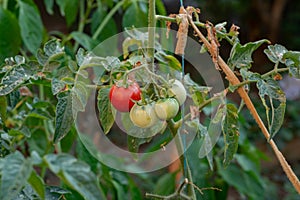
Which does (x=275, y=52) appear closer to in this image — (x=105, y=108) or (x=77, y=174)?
(x=105, y=108)

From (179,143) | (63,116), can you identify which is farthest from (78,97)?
(179,143)

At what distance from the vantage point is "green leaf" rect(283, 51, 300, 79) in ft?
1.86

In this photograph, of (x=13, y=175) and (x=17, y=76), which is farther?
(x=17, y=76)

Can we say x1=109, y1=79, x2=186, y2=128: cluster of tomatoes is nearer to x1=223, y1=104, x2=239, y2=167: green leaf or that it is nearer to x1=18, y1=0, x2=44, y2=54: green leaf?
x1=223, y1=104, x2=239, y2=167: green leaf

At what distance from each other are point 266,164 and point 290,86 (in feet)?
2.50

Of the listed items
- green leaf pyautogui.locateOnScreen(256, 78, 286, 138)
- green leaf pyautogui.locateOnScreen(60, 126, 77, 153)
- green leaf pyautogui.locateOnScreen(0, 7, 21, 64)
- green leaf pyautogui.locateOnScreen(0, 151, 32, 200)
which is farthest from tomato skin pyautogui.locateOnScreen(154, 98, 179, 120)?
green leaf pyautogui.locateOnScreen(0, 7, 21, 64)

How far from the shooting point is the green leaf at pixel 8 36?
0.93 metres

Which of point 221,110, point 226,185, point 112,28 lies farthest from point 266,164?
point 221,110

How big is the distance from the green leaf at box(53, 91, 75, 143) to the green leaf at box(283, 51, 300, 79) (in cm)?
25

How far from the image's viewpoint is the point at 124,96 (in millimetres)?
545

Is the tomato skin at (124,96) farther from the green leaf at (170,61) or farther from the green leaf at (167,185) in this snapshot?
the green leaf at (167,185)

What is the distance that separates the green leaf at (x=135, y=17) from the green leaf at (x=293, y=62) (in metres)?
0.49

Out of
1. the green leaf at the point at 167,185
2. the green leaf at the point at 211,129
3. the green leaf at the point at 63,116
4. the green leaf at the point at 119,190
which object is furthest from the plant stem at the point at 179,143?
the green leaf at the point at 167,185

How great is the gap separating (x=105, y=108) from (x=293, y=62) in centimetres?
23
